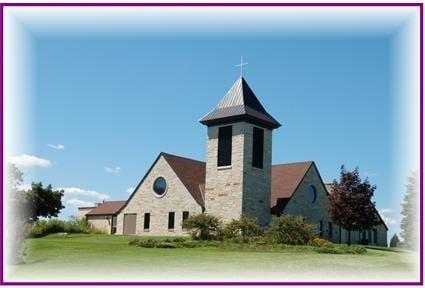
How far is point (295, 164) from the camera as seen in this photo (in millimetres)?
43750

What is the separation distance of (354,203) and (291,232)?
251 inches

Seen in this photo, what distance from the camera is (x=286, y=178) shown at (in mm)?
41781

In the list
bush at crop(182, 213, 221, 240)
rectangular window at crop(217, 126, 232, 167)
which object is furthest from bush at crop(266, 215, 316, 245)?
rectangular window at crop(217, 126, 232, 167)

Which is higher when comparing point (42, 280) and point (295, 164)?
point (295, 164)

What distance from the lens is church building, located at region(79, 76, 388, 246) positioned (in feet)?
120

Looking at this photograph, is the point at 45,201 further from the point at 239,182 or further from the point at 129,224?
the point at 239,182

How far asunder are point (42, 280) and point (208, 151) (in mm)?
23901

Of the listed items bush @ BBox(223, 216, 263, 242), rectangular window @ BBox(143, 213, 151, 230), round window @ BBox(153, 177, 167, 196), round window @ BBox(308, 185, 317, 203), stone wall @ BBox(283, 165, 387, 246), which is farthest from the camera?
round window @ BBox(308, 185, 317, 203)

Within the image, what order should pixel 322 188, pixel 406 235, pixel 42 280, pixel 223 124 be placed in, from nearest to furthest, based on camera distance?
pixel 42 280
pixel 406 235
pixel 223 124
pixel 322 188

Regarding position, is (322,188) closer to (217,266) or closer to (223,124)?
(223,124)

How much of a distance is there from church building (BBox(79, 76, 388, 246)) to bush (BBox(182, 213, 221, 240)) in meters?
2.77

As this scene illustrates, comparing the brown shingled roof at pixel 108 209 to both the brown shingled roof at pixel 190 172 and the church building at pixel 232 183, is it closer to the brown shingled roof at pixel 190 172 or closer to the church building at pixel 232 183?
the church building at pixel 232 183

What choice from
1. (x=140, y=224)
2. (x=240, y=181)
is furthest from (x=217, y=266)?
(x=140, y=224)

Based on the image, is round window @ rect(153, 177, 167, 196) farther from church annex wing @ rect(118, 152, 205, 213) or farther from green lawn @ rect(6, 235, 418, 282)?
green lawn @ rect(6, 235, 418, 282)
